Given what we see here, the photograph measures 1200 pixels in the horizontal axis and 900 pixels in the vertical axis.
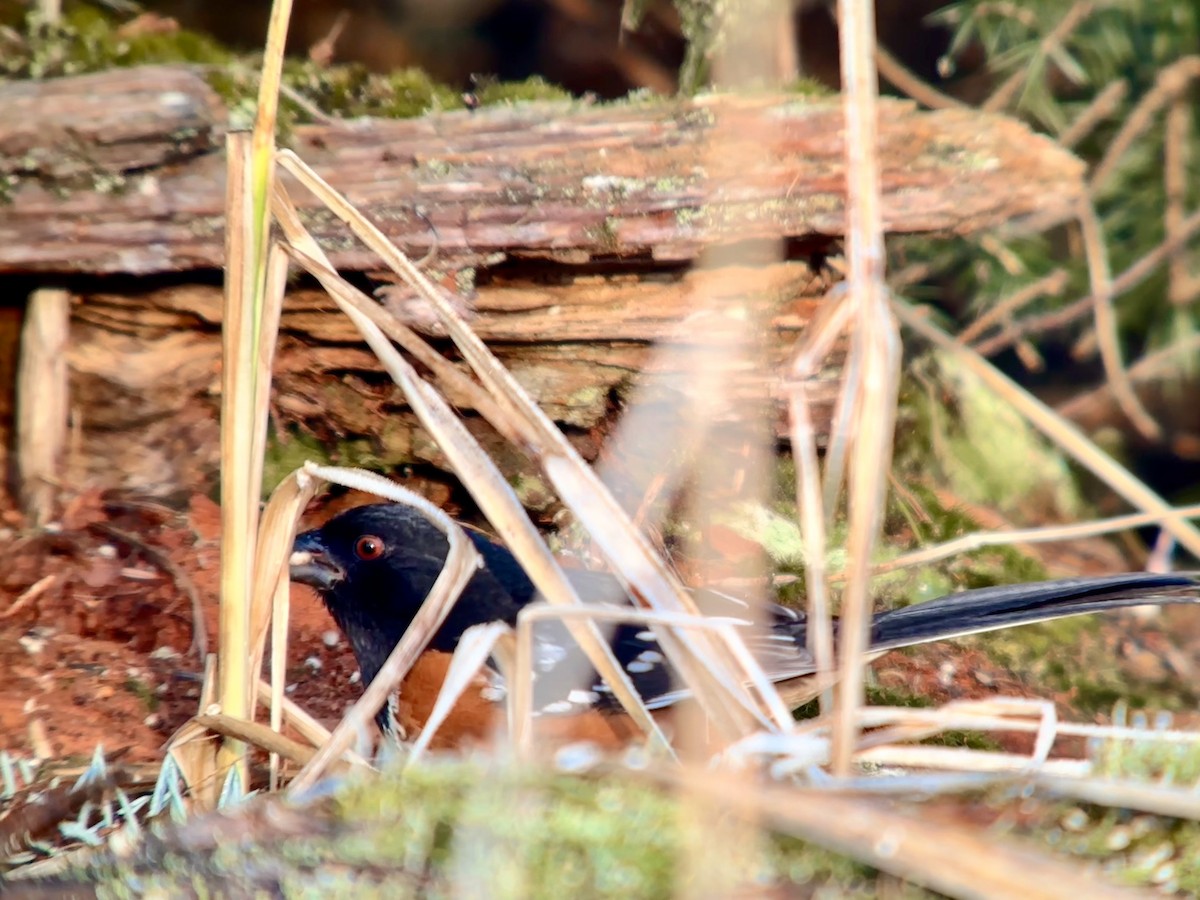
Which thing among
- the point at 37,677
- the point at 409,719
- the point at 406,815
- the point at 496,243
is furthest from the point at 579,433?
the point at 406,815

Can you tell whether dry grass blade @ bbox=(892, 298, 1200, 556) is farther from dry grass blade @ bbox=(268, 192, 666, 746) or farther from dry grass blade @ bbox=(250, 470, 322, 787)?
dry grass blade @ bbox=(250, 470, 322, 787)

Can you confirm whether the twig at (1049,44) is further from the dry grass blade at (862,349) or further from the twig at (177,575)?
the twig at (177,575)

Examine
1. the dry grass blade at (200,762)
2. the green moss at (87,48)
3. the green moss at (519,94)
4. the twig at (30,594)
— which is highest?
the green moss at (87,48)

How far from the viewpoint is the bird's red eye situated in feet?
9.10

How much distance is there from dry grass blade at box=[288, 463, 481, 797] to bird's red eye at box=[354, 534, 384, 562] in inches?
30.2

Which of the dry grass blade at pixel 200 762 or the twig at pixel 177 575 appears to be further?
the twig at pixel 177 575

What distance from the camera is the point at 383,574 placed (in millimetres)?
2770

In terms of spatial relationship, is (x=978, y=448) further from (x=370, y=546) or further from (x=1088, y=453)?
(x=1088, y=453)

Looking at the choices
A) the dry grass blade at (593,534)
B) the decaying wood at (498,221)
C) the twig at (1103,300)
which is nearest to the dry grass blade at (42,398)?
the decaying wood at (498,221)

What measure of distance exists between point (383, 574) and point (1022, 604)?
4.46 ft

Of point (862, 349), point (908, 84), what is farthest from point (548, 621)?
point (908, 84)

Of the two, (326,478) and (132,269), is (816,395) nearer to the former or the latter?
(326,478)

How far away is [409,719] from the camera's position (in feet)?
8.37

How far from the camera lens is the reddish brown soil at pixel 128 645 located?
2.47 metres
